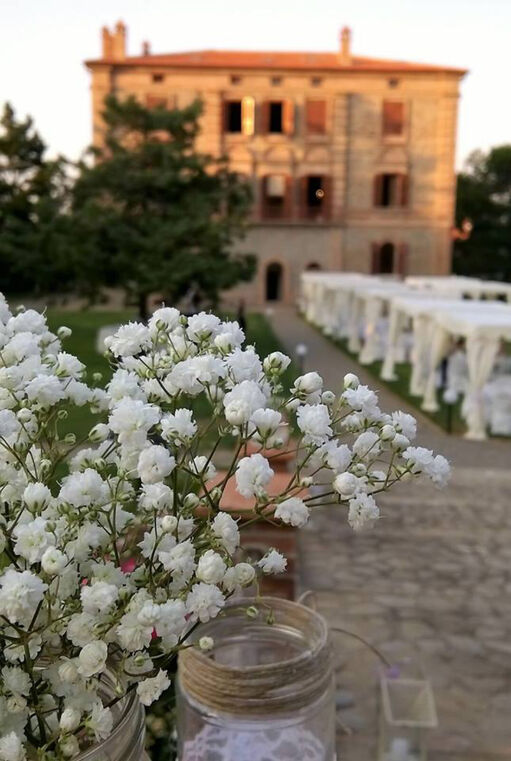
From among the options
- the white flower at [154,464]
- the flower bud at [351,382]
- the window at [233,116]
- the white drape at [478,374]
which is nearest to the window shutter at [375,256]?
the window at [233,116]

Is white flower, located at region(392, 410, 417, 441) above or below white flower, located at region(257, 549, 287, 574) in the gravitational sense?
above

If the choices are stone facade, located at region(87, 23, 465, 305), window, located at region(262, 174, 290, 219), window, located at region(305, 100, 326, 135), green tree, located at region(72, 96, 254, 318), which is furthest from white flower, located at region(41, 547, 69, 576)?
window, located at region(305, 100, 326, 135)

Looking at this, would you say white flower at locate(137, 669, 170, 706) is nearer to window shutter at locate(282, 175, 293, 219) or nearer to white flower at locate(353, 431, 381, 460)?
white flower at locate(353, 431, 381, 460)

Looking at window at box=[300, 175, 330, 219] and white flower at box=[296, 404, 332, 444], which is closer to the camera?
white flower at box=[296, 404, 332, 444]

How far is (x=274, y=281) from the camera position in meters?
29.3

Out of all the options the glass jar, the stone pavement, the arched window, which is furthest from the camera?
the arched window

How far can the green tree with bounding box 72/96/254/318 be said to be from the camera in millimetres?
13547

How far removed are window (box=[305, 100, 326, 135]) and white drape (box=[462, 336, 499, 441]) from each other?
68.6 ft

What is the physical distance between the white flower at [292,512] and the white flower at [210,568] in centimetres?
10

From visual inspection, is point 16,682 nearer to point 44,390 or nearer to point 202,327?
point 44,390

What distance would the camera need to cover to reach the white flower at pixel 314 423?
0.87 m

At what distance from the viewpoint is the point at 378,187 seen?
2875 centimetres

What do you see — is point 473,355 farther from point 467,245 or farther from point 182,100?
point 467,245

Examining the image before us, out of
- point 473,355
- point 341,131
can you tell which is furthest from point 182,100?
point 473,355
